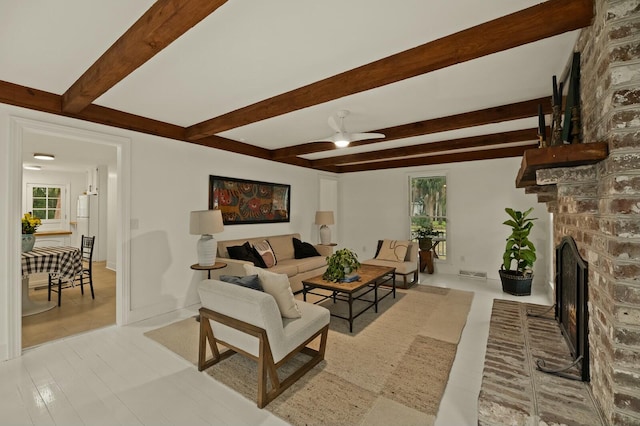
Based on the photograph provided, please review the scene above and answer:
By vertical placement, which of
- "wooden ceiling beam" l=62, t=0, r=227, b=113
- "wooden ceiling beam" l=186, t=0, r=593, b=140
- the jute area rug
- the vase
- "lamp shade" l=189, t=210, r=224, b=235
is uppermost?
"wooden ceiling beam" l=186, t=0, r=593, b=140

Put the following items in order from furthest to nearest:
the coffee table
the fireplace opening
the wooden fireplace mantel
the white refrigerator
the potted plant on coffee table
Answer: the white refrigerator < the potted plant on coffee table < the coffee table < the fireplace opening < the wooden fireplace mantel

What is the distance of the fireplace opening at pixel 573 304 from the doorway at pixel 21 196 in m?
4.23

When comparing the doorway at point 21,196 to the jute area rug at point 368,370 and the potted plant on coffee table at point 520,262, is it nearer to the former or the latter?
the jute area rug at point 368,370

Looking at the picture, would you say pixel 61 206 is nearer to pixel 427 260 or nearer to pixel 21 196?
pixel 21 196

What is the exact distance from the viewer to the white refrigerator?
7500 millimetres

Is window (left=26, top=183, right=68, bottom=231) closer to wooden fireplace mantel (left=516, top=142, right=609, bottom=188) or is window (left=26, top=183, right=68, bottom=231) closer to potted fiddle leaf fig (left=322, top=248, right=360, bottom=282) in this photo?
potted fiddle leaf fig (left=322, top=248, right=360, bottom=282)

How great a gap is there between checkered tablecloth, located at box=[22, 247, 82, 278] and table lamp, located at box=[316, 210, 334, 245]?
4.21m

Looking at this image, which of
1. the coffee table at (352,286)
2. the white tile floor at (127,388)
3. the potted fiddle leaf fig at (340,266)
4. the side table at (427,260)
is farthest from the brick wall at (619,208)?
the side table at (427,260)

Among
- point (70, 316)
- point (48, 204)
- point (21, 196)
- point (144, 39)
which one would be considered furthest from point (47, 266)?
point (48, 204)

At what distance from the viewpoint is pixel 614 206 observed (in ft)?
4.52

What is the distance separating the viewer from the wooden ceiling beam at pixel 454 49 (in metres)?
1.67

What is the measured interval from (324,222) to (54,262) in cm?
451

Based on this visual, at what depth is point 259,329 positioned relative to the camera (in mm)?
2055

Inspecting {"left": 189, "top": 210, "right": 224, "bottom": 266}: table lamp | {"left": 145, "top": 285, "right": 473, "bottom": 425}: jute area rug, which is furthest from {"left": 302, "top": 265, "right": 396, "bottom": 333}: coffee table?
{"left": 189, "top": 210, "right": 224, "bottom": 266}: table lamp
